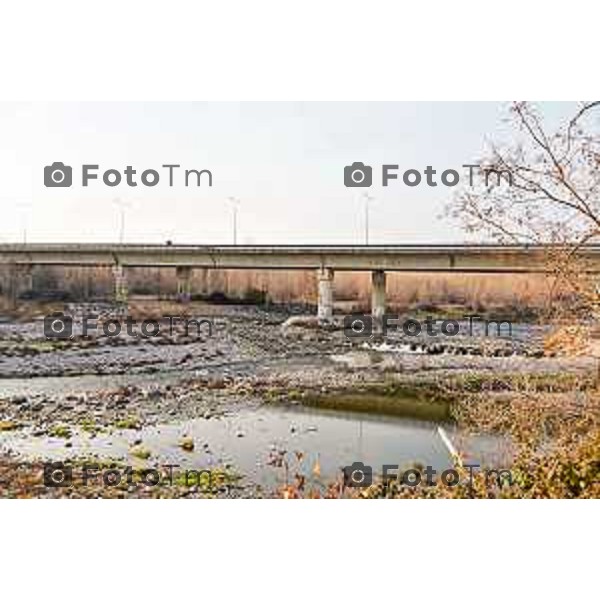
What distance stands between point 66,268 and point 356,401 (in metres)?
4.36

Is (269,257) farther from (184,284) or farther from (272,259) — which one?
(184,284)

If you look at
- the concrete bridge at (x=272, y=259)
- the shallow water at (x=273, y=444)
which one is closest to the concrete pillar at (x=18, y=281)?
the concrete bridge at (x=272, y=259)

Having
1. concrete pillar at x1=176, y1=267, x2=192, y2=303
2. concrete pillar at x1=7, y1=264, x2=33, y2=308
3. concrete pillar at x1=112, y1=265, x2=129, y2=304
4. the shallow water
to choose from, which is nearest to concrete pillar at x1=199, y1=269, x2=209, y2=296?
concrete pillar at x1=176, y1=267, x2=192, y2=303

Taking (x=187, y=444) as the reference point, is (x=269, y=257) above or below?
above

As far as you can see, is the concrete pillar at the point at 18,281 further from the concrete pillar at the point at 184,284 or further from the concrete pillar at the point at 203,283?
the concrete pillar at the point at 203,283

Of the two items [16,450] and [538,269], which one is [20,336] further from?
[538,269]

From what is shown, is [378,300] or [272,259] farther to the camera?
[272,259]

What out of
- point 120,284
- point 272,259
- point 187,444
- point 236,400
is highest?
point 272,259

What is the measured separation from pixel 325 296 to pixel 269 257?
1.23 metres

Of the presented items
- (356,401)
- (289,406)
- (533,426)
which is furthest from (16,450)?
(533,426)

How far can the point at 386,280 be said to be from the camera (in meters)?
11.6

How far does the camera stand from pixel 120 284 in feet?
33.5

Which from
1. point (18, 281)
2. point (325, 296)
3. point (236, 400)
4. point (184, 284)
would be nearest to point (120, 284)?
point (184, 284)

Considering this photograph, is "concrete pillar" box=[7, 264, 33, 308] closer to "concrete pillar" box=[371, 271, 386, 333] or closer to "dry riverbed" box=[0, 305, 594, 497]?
"dry riverbed" box=[0, 305, 594, 497]
